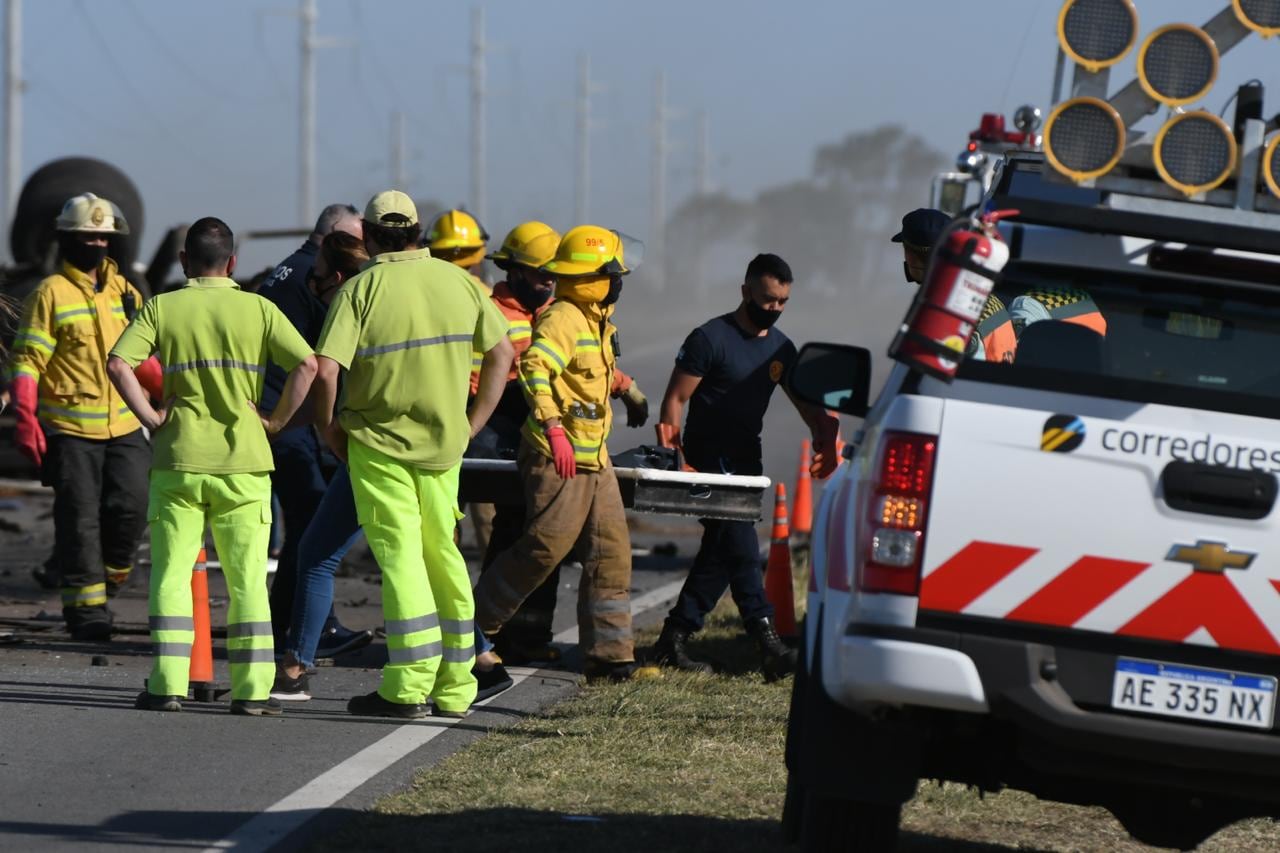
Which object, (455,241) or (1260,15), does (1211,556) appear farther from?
(455,241)

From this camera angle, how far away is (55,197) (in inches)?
784

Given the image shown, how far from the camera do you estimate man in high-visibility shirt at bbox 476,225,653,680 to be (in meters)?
9.18

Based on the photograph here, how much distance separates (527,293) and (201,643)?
8.00 ft

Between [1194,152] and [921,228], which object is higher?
[1194,152]

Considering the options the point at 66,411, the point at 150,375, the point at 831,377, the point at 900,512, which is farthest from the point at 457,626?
the point at 900,512

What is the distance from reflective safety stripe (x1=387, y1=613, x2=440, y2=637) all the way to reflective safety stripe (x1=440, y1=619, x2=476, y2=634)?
161mm

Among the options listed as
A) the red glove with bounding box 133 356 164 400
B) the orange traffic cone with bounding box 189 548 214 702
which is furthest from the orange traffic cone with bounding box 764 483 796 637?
the red glove with bounding box 133 356 164 400

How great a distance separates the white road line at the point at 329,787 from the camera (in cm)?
624

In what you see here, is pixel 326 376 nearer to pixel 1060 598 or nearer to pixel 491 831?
pixel 491 831

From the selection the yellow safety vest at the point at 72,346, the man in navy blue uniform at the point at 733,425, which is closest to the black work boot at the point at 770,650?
the man in navy blue uniform at the point at 733,425

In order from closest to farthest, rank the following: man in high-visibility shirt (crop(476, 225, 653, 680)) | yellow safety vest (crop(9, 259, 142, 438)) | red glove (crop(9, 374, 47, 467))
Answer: man in high-visibility shirt (crop(476, 225, 653, 680)) < red glove (crop(9, 374, 47, 467)) < yellow safety vest (crop(9, 259, 142, 438))

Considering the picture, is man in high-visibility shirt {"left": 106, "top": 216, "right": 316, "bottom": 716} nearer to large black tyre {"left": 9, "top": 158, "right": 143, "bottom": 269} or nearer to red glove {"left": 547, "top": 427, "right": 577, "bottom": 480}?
red glove {"left": 547, "top": 427, "right": 577, "bottom": 480}

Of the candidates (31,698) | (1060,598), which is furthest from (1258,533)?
(31,698)

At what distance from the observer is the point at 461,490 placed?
392 inches
